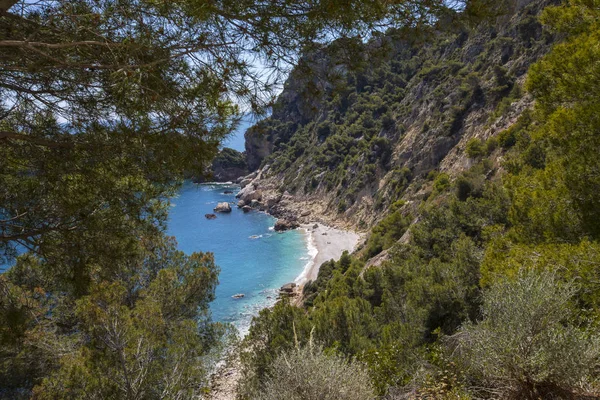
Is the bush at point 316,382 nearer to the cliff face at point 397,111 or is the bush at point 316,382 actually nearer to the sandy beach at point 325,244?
the cliff face at point 397,111

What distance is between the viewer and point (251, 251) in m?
33.4

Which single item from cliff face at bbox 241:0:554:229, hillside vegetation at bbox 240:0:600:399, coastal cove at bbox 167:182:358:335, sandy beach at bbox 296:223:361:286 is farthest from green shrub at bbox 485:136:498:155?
coastal cove at bbox 167:182:358:335

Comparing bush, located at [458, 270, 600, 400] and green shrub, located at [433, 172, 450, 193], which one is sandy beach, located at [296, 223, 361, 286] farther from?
bush, located at [458, 270, 600, 400]

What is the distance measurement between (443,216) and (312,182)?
1272 inches

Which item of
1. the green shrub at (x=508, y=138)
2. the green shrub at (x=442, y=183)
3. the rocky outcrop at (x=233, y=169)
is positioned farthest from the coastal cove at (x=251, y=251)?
the rocky outcrop at (x=233, y=169)

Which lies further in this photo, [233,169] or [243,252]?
[233,169]

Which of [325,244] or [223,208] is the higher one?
[223,208]

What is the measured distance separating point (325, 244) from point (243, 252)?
812 centimetres

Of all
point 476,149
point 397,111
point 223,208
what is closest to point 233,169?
point 223,208

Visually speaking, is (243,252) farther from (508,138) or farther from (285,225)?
(508,138)

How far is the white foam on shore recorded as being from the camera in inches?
989

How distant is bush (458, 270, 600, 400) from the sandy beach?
21.3 m

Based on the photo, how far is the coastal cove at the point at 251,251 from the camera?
2227 centimetres

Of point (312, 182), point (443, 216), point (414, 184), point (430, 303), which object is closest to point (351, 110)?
point (312, 182)
